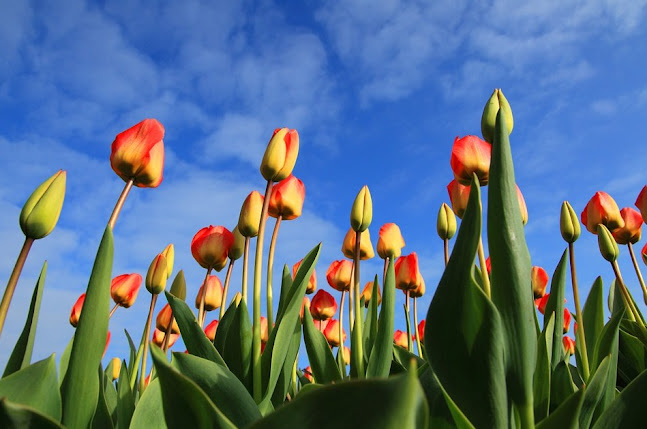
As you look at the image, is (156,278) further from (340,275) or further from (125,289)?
(340,275)

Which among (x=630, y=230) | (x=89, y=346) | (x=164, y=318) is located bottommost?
(x=89, y=346)

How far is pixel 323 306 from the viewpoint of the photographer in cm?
254

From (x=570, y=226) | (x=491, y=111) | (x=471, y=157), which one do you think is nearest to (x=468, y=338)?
(x=491, y=111)

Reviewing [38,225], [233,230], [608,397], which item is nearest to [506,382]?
[608,397]

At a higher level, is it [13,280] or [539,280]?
[539,280]

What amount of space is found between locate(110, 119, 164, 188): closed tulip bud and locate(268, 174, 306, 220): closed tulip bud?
1.29 ft

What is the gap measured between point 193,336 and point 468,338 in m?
0.63

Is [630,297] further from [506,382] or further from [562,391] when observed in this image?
[506,382]

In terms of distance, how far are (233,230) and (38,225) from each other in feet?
2.73

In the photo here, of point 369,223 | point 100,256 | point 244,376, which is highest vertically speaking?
point 369,223

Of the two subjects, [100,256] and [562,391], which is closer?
[100,256]

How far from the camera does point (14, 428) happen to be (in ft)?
1.74

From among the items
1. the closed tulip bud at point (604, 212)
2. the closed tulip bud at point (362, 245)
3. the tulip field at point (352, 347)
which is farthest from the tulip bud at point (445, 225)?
the closed tulip bud at point (604, 212)

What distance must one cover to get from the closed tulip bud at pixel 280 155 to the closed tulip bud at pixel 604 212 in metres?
1.55
